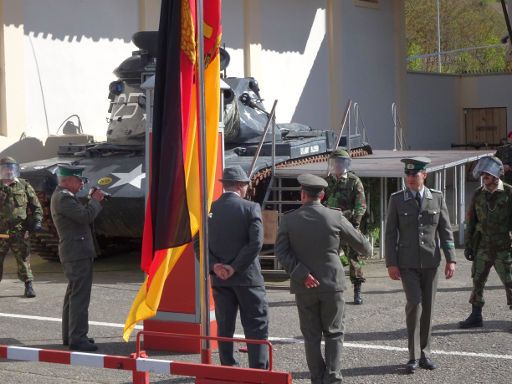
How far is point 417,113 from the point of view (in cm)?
2939

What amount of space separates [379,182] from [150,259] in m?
8.68

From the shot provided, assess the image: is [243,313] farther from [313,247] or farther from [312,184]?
[312,184]

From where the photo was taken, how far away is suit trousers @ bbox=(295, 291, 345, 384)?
7.08m

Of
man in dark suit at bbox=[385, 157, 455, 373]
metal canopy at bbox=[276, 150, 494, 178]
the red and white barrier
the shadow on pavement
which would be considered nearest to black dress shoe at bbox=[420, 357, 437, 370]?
man in dark suit at bbox=[385, 157, 455, 373]

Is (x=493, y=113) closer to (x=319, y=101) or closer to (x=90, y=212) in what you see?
(x=319, y=101)

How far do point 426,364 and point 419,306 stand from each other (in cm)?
48

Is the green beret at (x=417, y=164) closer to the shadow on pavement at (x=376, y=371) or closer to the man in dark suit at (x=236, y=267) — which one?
the man in dark suit at (x=236, y=267)

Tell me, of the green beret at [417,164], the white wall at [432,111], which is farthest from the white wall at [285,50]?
the green beret at [417,164]

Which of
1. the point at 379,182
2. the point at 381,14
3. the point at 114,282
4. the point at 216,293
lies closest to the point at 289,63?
the point at 381,14

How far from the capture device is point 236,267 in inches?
292

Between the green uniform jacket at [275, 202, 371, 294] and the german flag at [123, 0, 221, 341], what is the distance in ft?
2.49

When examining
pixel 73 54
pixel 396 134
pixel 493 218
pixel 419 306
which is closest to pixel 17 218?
pixel 493 218

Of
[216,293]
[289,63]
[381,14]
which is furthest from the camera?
[381,14]

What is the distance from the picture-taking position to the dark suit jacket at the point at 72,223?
30.0ft
